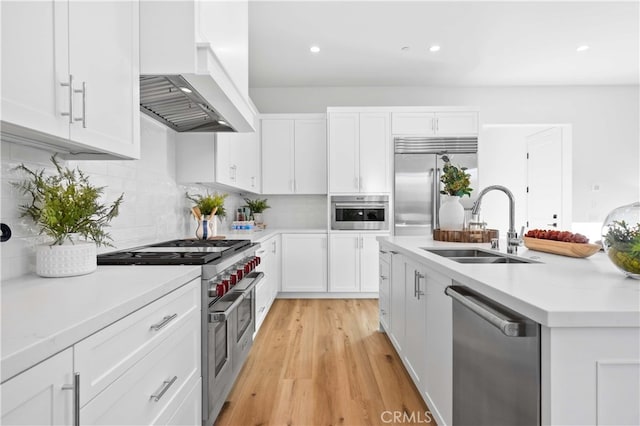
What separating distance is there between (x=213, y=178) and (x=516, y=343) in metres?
2.31

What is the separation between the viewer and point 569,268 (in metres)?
1.28

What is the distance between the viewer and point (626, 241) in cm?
100

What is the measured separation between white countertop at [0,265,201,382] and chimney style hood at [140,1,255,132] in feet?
2.87

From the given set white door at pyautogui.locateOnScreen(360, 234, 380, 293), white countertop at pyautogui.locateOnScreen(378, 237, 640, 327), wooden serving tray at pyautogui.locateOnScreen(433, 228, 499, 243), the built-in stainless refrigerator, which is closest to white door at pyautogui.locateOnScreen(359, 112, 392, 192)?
the built-in stainless refrigerator

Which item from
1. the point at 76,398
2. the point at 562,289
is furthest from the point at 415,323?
the point at 76,398

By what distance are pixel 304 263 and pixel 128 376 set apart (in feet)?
10.8

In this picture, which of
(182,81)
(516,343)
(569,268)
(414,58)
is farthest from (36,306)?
(414,58)

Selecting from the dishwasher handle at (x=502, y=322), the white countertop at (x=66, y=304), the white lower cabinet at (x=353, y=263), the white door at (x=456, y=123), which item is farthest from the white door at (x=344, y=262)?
the dishwasher handle at (x=502, y=322)

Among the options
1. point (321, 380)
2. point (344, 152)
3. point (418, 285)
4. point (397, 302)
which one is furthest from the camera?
point (344, 152)

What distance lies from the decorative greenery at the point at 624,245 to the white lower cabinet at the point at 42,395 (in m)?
1.48

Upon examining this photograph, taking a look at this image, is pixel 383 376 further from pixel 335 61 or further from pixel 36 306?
pixel 335 61

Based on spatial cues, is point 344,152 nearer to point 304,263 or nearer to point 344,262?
point 344,262

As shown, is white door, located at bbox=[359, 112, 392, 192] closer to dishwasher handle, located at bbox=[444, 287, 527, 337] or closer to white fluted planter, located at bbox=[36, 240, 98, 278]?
dishwasher handle, located at bbox=[444, 287, 527, 337]

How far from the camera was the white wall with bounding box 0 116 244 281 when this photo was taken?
46.8 inches
